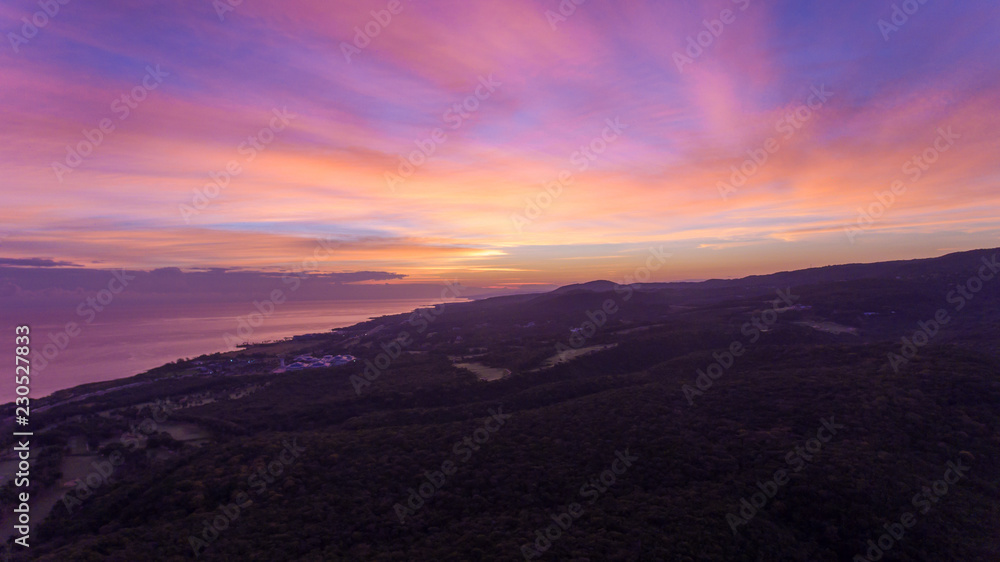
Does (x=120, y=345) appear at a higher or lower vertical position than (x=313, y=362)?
higher

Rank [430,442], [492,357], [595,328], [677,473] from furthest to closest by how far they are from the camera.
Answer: [595,328]
[492,357]
[430,442]
[677,473]

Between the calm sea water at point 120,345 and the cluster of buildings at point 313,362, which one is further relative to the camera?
the cluster of buildings at point 313,362

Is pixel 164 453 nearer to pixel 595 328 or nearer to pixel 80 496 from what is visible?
pixel 80 496

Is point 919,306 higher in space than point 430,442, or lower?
higher

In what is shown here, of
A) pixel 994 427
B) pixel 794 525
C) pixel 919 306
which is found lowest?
pixel 794 525

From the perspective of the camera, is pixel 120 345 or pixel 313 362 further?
pixel 120 345

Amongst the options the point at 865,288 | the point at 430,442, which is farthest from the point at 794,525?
the point at 865,288

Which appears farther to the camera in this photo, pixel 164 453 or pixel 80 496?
pixel 164 453

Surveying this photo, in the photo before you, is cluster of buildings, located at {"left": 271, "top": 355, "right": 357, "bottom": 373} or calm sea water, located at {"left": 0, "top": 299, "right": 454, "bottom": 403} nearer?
calm sea water, located at {"left": 0, "top": 299, "right": 454, "bottom": 403}
